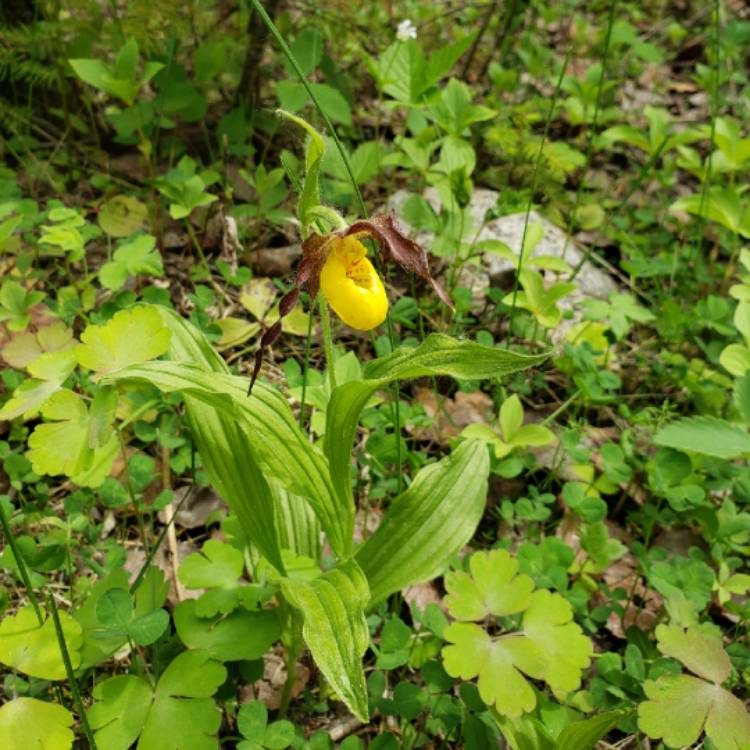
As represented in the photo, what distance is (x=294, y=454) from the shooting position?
131 centimetres

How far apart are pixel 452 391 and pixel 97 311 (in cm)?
109

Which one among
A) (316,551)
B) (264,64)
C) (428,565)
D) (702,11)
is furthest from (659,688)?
(702,11)

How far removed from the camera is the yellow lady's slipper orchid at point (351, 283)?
1.19 m

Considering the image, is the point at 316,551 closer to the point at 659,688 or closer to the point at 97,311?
the point at 659,688

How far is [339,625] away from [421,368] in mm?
448

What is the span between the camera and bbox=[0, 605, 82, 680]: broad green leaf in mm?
1171

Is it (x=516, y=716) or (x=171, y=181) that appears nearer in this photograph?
(x=516, y=716)

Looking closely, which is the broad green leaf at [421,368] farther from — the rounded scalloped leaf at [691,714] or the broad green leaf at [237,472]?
the rounded scalloped leaf at [691,714]

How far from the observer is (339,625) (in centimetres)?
116

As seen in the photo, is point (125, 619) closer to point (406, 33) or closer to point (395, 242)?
point (395, 242)

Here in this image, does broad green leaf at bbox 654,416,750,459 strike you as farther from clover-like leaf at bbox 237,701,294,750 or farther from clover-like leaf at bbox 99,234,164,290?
clover-like leaf at bbox 99,234,164,290

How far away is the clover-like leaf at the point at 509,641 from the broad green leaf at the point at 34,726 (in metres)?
0.65

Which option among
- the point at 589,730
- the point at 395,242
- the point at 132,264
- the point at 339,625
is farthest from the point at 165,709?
the point at 132,264

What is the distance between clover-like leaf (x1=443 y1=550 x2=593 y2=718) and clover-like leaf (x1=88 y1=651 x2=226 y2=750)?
0.42m
